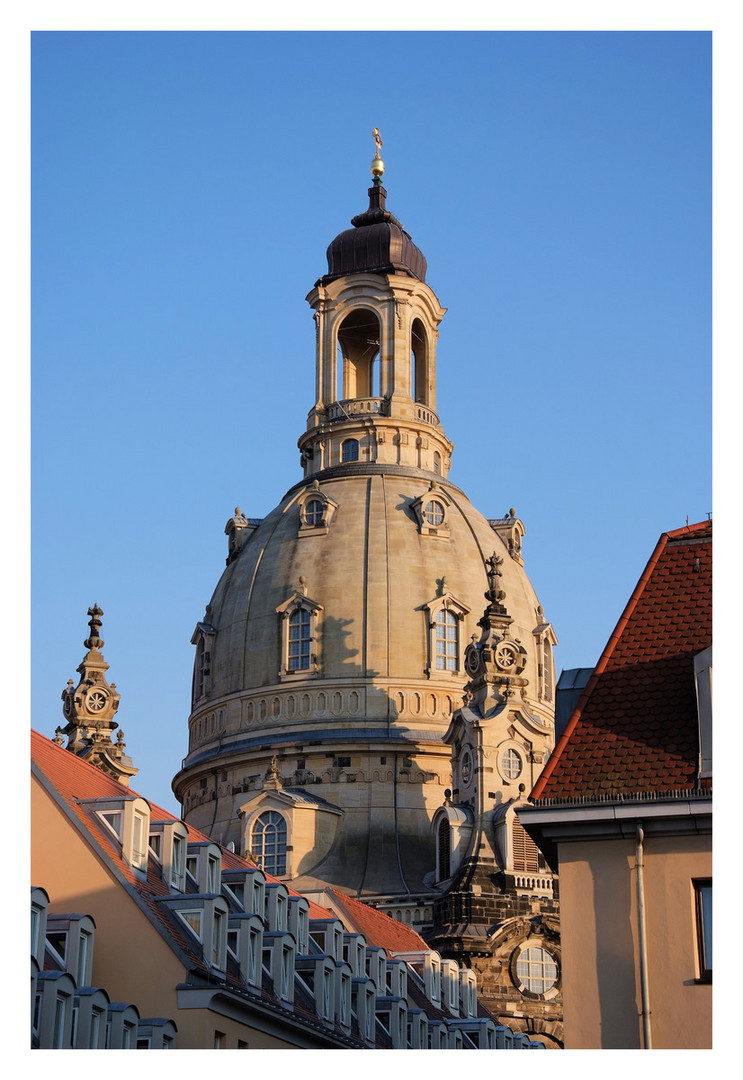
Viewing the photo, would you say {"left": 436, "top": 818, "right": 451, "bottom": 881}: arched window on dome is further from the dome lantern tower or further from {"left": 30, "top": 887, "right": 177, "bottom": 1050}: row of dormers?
{"left": 30, "top": 887, "right": 177, "bottom": 1050}: row of dormers

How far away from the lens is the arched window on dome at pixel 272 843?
8069 cm

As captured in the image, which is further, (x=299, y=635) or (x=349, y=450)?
(x=349, y=450)

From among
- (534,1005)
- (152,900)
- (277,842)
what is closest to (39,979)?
(152,900)

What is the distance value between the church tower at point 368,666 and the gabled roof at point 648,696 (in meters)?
48.0

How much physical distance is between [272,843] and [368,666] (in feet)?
29.0

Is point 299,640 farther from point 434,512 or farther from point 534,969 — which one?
point 534,969

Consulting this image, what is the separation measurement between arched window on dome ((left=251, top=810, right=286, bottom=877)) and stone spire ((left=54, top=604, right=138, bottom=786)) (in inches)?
224

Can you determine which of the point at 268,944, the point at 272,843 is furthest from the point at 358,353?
the point at 268,944

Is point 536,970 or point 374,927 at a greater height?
point 536,970

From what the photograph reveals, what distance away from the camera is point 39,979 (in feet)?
78.9

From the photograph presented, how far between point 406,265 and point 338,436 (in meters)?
9.91

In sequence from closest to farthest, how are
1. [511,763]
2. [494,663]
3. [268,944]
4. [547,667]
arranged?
[268,944]
[511,763]
[494,663]
[547,667]

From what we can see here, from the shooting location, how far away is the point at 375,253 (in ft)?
321
